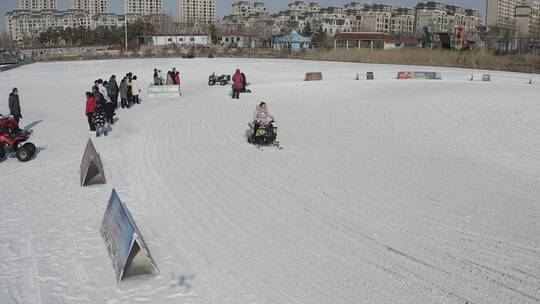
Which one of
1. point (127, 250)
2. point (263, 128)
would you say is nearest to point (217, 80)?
point (263, 128)

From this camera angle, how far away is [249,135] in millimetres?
15086

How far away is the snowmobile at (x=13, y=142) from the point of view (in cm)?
1238

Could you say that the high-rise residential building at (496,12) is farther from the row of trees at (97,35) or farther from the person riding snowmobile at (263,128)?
the person riding snowmobile at (263,128)

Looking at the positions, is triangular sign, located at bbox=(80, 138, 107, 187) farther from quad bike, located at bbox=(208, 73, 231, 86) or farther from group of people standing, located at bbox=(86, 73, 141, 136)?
quad bike, located at bbox=(208, 73, 231, 86)

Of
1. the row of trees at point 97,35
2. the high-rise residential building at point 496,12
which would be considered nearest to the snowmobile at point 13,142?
the row of trees at point 97,35

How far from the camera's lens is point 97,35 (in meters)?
110

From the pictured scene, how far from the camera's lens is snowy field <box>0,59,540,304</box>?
241 inches

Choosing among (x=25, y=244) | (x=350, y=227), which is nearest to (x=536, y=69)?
(x=350, y=227)

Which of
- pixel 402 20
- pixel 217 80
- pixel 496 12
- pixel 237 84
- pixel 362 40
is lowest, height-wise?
pixel 237 84

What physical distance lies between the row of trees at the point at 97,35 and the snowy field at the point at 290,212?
8893cm

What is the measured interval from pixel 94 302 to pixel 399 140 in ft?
35.7

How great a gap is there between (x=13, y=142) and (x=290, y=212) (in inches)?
303

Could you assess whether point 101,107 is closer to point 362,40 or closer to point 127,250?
point 127,250

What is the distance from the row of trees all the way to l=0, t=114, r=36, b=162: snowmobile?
9079 cm
